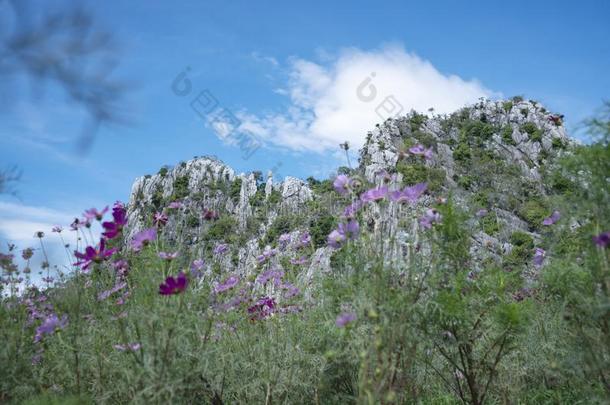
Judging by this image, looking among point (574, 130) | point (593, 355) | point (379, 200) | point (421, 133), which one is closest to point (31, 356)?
point (379, 200)

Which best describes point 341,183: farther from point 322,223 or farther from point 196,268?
point 322,223

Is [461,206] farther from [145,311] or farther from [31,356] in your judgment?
[31,356]

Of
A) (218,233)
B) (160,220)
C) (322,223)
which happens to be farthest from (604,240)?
(218,233)

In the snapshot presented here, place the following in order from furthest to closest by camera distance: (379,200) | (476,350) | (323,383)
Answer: (476,350) < (323,383) < (379,200)

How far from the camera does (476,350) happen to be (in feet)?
10.0

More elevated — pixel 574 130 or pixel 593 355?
pixel 574 130

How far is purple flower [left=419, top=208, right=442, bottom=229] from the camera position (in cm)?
229

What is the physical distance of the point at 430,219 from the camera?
2.28m

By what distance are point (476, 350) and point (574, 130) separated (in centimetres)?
167

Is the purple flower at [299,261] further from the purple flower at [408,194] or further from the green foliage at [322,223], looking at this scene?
the purple flower at [408,194]

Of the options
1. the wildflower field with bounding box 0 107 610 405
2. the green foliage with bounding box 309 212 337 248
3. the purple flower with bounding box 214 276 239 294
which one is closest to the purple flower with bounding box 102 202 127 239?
the wildflower field with bounding box 0 107 610 405

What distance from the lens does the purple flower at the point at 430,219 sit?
229 cm

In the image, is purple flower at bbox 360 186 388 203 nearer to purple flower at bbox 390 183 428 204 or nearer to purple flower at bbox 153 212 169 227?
purple flower at bbox 390 183 428 204

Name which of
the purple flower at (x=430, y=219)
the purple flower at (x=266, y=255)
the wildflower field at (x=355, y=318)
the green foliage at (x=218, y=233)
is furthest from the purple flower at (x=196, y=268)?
the purple flower at (x=430, y=219)
